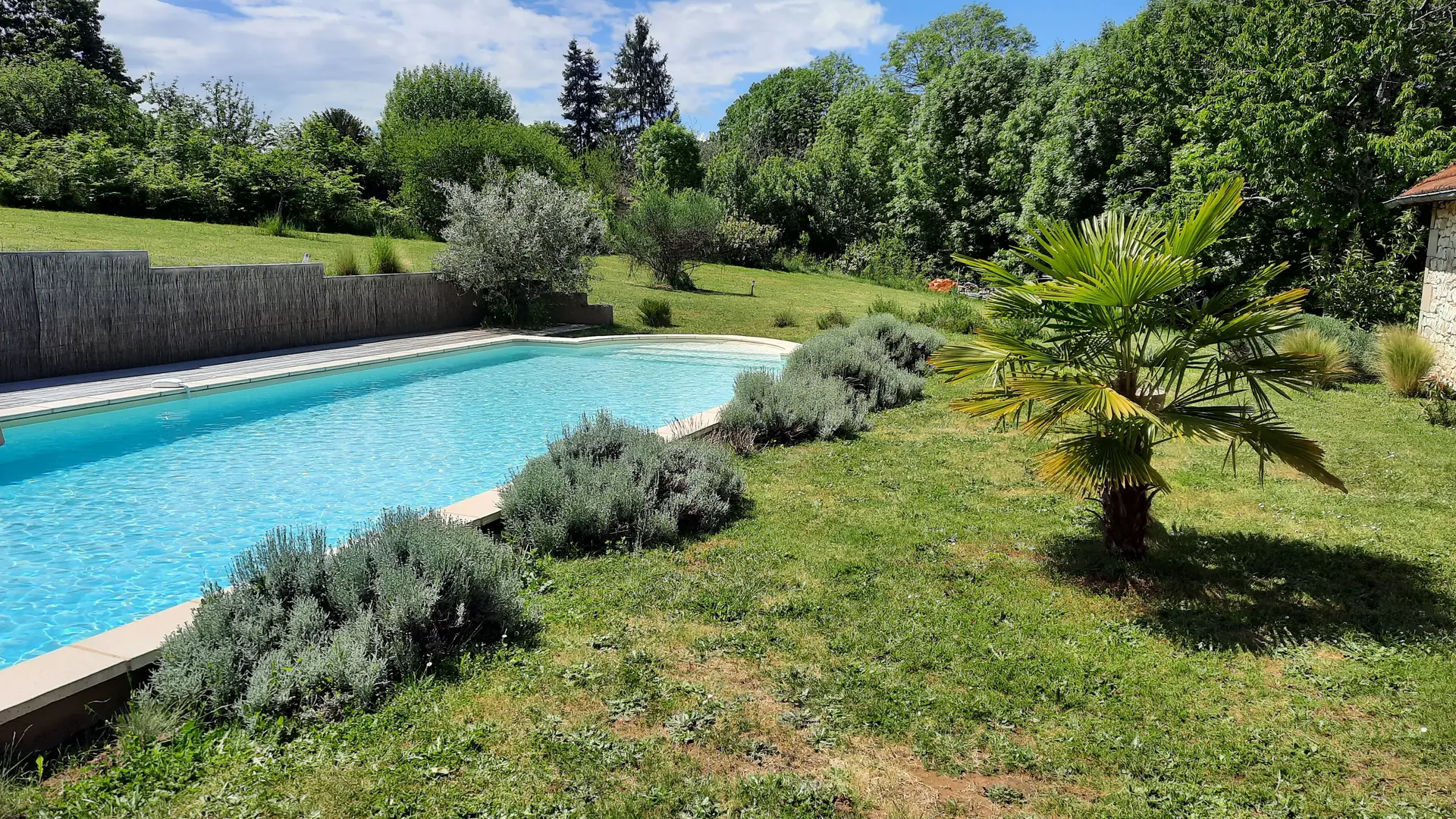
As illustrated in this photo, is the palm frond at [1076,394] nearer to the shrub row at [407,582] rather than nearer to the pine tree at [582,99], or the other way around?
the shrub row at [407,582]

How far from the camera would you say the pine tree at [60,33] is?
114 feet

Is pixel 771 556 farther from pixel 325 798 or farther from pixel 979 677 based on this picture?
pixel 325 798

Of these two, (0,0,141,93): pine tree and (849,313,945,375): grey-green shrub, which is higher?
(0,0,141,93): pine tree

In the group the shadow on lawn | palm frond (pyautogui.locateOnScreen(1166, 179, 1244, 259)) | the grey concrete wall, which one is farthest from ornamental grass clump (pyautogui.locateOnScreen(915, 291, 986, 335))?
palm frond (pyautogui.locateOnScreen(1166, 179, 1244, 259))

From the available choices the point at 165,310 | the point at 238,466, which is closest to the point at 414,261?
the point at 165,310

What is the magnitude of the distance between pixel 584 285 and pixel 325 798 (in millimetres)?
15459

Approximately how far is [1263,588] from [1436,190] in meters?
8.72

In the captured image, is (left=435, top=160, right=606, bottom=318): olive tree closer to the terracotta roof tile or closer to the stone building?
the terracotta roof tile

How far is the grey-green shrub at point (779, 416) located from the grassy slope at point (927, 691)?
8.19ft

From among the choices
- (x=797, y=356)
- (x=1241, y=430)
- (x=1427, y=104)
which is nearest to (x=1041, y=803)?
(x=1241, y=430)

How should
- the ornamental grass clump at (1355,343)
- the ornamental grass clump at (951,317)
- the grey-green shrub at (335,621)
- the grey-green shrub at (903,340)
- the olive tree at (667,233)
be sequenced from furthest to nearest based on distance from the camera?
the olive tree at (667,233) → the ornamental grass clump at (951,317) → the grey-green shrub at (903,340) → the ornamental grass clump at (1355,343) → the grey-green shrub at (335,621)

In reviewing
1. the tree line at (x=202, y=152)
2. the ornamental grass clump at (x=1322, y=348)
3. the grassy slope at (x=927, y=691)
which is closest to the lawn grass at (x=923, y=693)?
the grassy slope at (x=927, y=691)

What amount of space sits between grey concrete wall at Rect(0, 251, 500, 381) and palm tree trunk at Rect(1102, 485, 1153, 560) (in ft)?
41.7

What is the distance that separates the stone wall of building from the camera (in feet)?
34.1
